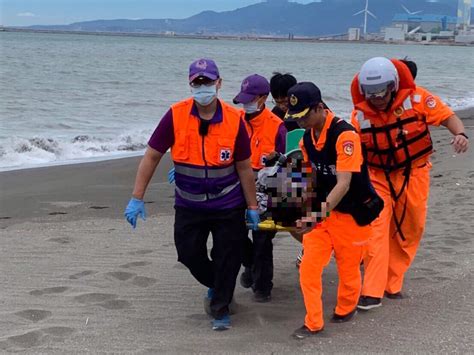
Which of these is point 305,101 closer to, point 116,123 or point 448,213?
point 448,213

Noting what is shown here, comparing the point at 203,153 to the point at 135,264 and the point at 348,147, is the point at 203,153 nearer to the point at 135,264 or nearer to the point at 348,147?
the point at 348,147

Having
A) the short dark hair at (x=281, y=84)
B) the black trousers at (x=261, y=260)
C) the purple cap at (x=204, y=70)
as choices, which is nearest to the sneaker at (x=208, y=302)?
the black trousers at (x=261, y=260)

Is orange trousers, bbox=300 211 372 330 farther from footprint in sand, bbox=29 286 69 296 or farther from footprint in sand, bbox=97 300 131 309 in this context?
footprint in sand, bbox=29 286 69 296

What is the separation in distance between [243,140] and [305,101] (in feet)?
1.62

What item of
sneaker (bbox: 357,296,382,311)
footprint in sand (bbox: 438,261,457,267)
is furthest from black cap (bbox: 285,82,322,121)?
footprint in sand (bbox: 438,261,457,267)

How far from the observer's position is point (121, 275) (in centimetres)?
587

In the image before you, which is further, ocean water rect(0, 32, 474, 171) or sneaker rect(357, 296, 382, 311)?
ocean water rect(0, 32, 474, 171)

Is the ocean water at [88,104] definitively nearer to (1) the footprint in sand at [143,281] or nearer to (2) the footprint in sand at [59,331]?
(1) the footprint in sand at [143,281]

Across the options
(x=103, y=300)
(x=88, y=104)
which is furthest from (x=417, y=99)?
(x=88, y=104)

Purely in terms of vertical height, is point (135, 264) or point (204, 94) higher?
point (204, 94)

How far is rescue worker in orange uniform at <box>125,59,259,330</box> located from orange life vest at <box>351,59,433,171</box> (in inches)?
36.7

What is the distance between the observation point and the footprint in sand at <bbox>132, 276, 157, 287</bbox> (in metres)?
5.67

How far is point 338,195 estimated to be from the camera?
4.23 metres

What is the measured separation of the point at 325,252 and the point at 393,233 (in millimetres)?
1032
